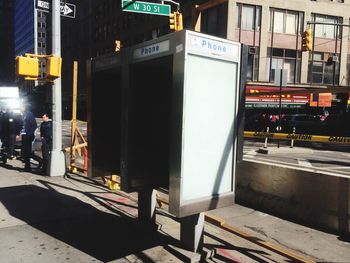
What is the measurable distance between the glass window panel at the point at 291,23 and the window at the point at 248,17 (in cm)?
314

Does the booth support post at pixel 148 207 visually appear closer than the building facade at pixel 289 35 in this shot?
Yes

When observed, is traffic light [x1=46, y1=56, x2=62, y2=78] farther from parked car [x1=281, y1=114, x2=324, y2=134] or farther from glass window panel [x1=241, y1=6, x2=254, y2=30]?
glass window panel [x1=241, y1=6, x2=254, y2=30]

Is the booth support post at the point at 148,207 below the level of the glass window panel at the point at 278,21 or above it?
below

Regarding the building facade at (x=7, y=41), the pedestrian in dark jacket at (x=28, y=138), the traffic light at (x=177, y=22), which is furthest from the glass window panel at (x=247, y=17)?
the building facade at (x=7, y=41)

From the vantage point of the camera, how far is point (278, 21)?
123ft

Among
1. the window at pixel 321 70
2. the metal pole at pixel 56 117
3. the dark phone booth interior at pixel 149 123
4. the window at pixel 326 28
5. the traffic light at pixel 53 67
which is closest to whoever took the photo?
the dark phone booth interior at pixel 149 123

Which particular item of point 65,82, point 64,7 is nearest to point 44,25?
point 65,82

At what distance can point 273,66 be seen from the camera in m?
37.6

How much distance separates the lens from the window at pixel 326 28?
3841 centimetres

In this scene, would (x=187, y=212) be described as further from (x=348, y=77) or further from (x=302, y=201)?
(x=348, y=77)

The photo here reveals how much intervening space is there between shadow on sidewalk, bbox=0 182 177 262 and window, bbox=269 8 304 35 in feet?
109

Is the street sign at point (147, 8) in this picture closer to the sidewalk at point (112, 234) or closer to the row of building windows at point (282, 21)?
the sidewalk at point (112, 234)

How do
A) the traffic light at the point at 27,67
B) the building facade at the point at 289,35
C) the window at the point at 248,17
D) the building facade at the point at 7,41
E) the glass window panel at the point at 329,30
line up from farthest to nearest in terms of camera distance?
1. the building facade at the point at 7,41
2. the glass window panel at the point at 329,30
3. the building facade at the point at 289,35
4. the window at the point at 248,17
5. the traffic light at the point at 27,67

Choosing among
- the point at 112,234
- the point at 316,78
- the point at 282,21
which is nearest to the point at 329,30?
the point at 316,78
